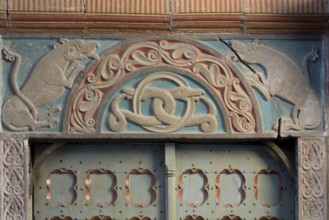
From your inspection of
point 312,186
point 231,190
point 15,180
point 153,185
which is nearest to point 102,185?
point 153,185

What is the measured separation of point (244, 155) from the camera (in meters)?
6.70

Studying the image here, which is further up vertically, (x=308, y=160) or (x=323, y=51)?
(x=323, y=51)

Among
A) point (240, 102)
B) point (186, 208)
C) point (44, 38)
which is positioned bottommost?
point (186, 208)

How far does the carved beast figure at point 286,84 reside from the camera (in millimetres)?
6559

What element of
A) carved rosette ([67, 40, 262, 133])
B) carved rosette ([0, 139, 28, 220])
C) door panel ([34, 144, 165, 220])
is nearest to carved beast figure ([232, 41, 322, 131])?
carved rosette ([67, 40, 262, 133])

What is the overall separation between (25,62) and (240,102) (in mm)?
1596

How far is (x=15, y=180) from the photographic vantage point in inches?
257

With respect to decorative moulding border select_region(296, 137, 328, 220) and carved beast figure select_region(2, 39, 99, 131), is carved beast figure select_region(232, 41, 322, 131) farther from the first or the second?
carved beast figure select_region(2, 39, 99, 131)

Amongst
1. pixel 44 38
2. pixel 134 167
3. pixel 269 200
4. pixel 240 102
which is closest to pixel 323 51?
pixel 240 102

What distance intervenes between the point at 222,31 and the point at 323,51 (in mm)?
756

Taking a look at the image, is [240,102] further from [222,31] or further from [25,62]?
[25,62]

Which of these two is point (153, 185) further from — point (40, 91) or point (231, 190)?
point (40, 91)

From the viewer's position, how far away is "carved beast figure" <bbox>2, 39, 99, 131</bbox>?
6.54 meters

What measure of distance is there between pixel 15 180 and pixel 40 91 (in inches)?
26.3
